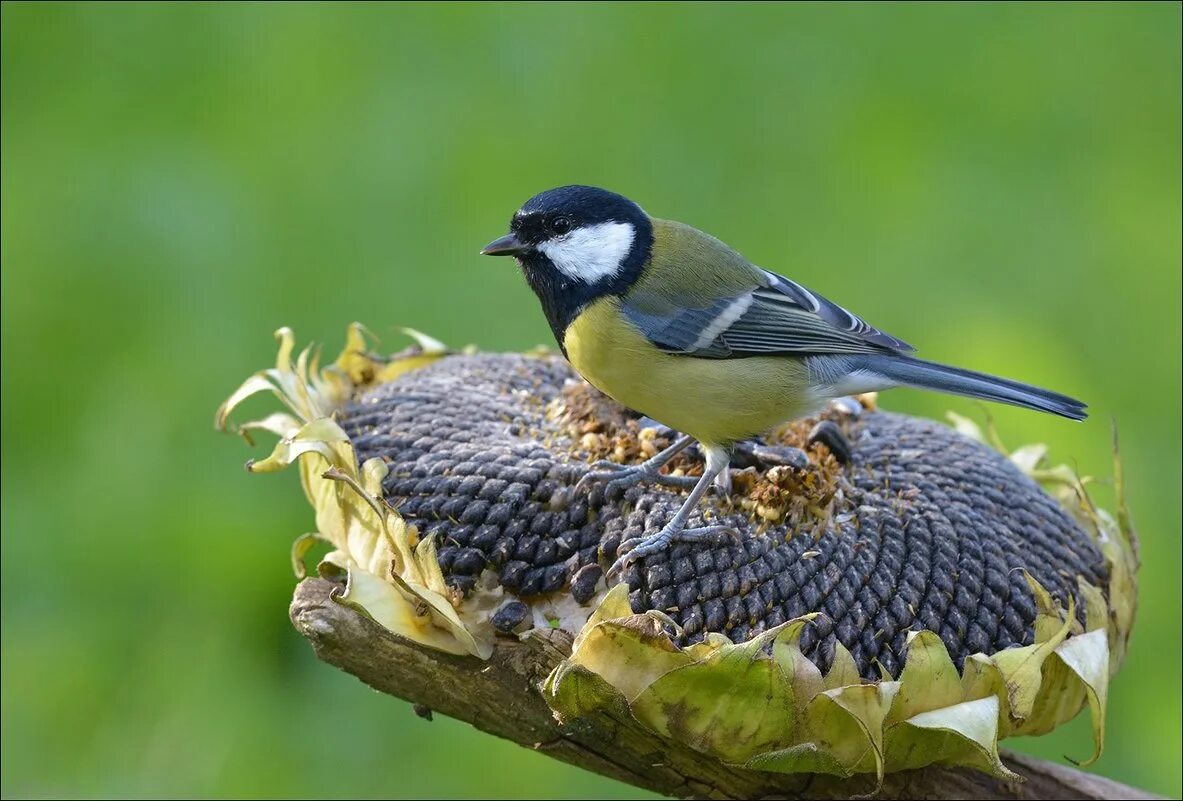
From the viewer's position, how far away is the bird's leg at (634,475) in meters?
2.62

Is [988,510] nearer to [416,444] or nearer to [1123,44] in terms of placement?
[416,444]

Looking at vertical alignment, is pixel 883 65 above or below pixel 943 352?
above

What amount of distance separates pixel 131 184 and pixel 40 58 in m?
0.72

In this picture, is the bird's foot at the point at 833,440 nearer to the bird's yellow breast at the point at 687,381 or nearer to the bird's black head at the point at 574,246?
the bird's yellow breast at the point at 687,381

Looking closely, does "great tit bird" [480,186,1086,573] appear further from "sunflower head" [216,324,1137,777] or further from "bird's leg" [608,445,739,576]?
"bird's leg" [608,445,739,576]

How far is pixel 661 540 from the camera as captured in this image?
8.01 feet

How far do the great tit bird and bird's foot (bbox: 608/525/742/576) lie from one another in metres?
0.31

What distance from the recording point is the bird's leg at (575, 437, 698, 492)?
2.62 m

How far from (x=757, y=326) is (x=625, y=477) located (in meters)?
0.63

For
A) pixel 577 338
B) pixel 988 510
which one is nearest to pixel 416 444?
pixel 577 338

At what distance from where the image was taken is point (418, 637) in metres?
2.40

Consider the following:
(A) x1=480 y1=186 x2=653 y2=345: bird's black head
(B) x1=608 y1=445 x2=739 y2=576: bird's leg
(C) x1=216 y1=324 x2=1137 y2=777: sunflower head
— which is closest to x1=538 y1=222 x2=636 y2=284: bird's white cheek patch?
(A) x1=480 y1=186 x2=653 y2=345: bird's black head

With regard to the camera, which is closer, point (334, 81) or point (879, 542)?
point (879, 542)

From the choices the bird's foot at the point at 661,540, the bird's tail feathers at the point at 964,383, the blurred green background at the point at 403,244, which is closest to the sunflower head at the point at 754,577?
the bird's foot at the point at 661,540
